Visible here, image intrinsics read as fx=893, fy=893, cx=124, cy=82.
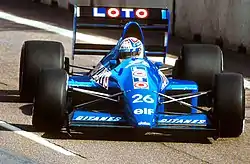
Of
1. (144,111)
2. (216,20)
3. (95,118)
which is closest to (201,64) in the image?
(144,111)

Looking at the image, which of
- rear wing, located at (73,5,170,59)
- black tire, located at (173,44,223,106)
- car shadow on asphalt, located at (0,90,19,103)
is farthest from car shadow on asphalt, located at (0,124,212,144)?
rear wing, located at (73,5,170,59)

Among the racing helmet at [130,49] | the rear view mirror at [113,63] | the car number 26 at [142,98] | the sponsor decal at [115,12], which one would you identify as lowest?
the car number 26 at [142,98]

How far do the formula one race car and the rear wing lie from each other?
62cm

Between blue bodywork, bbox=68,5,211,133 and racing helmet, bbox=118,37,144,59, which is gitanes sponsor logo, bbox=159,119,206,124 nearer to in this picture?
blue bodywork, bbox=68,5,211,133

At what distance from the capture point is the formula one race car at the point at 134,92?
8.72 m

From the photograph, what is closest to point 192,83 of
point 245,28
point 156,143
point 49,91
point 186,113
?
point 186,113

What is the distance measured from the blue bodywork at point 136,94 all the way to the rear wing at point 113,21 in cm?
145

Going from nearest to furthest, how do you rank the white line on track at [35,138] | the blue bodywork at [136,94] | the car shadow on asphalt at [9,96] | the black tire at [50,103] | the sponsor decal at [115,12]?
the white line on track at [35,138] < the blue bodywork at [136,94] < the black tire at [50,103] < the car shadow on asphalt at [9,96] < the sponsor decal at [115,12]

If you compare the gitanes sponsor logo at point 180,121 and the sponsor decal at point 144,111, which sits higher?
the sponsor decal at point 144,111

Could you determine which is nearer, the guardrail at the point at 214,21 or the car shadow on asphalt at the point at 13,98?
the car shadow on asphalt at the point at 13,98

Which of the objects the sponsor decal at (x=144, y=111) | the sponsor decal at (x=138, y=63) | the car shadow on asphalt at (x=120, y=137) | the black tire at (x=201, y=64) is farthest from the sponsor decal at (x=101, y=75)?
the black tire at (x=201, y=64)

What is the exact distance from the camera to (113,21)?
1126 cm

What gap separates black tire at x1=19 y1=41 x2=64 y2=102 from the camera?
33.6ft

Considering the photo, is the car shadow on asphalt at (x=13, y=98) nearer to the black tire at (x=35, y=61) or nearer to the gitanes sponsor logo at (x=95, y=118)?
the black tire at (x=35, y=61)
